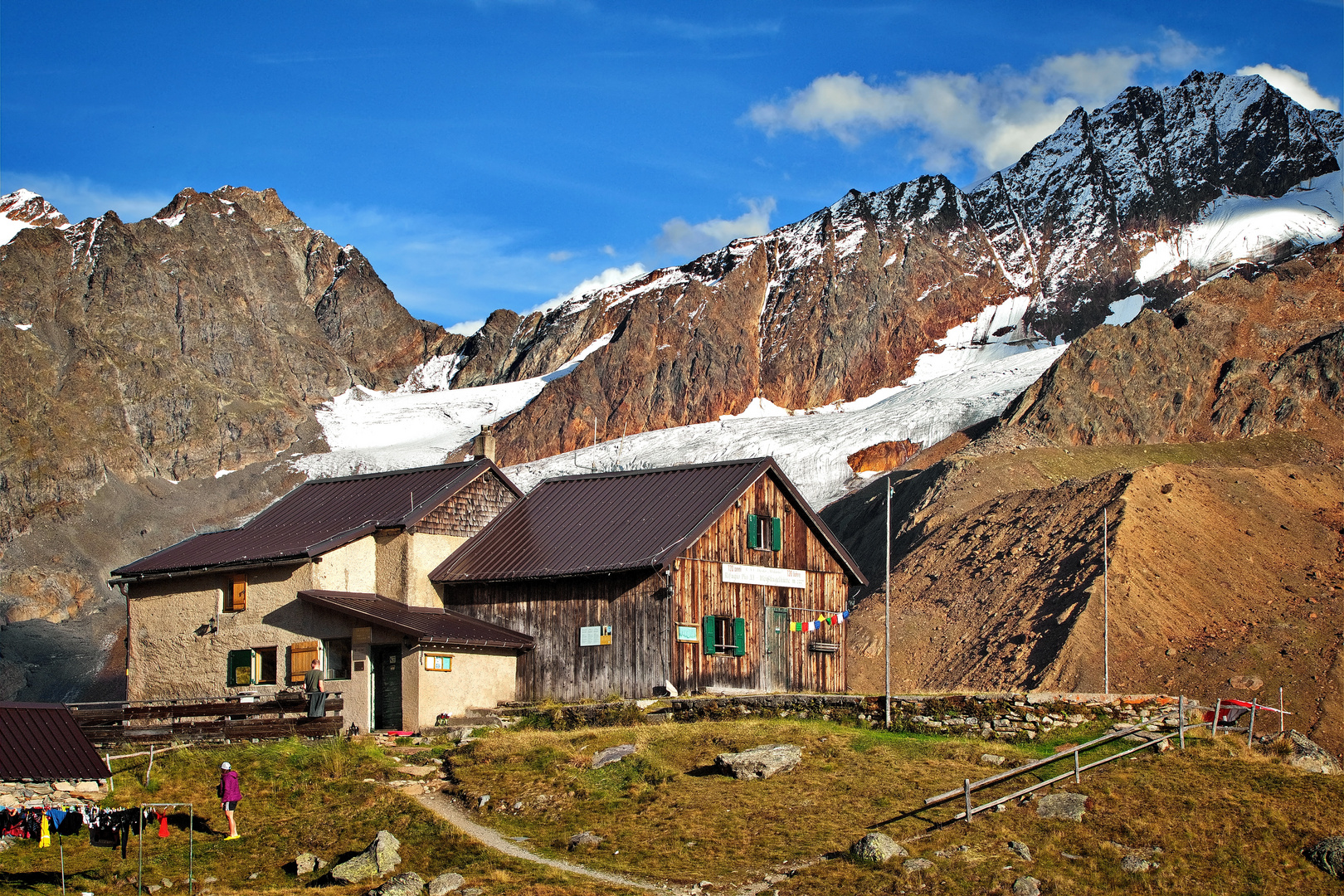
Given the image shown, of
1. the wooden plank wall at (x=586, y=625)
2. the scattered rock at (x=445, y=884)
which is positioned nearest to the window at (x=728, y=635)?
the wooden plank wall at (x=586, y=625)

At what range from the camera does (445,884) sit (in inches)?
802

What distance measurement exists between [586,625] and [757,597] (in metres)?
4.69

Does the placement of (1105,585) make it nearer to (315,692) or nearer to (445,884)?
(315,692)

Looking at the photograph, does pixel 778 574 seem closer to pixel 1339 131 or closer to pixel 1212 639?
pixel 1212 639

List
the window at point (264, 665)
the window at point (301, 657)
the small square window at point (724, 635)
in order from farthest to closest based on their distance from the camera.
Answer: the small square window at point (724, 635), the window at point (264, 665), the window at point (301, 657)

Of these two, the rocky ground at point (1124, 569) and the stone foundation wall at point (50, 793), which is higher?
the rocky ground at point (1124, 569)

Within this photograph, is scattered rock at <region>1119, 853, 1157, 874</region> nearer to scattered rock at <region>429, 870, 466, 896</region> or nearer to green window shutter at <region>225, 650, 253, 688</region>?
scattered rock at <region>429, 870, 466, 896</region>

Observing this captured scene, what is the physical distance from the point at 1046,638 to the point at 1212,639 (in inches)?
225

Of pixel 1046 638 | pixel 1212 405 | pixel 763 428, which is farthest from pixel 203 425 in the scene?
pixel 1046 638

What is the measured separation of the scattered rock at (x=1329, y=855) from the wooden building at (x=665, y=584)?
16958 mm

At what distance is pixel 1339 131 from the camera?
175 meters

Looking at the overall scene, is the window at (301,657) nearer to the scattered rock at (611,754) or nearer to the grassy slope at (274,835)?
the grassy slope at (274,835)

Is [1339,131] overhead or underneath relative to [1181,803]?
overhead

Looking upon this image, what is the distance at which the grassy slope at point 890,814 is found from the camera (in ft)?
64.9
